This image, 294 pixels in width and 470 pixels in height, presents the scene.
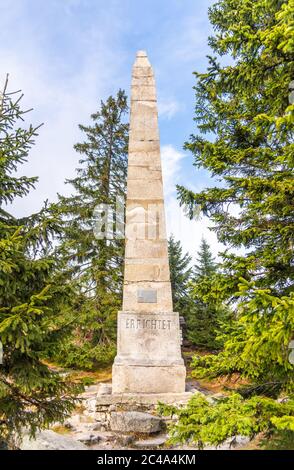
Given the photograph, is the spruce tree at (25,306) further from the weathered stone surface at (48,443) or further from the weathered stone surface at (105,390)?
the weathered stone surface at (105,390)

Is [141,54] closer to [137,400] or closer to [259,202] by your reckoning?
[259,202]

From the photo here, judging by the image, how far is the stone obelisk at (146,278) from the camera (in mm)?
8062

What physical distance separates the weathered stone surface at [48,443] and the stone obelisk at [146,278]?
107 inches

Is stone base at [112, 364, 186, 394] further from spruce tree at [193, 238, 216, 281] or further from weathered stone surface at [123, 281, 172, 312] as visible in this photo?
spruce tree at [193, 238, 216, 281]

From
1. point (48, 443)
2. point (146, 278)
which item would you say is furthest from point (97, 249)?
point (48, 443)

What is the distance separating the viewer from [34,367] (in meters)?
3.95

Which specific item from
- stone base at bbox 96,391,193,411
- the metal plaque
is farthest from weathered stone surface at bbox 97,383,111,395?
the metal plaque

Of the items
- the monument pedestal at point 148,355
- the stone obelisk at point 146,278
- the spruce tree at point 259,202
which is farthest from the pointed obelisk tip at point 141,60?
the monument pedestal at point 148,355

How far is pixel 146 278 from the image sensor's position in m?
8.93

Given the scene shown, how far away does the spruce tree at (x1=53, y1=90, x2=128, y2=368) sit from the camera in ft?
44.1

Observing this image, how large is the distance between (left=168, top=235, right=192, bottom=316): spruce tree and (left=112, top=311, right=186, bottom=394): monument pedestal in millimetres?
10938

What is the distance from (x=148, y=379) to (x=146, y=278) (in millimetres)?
2460
